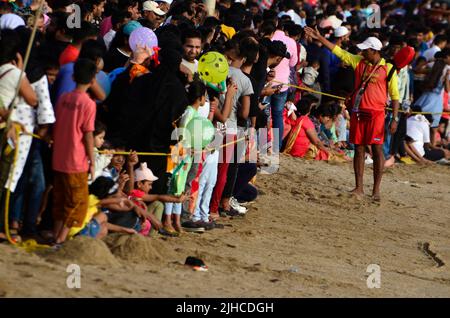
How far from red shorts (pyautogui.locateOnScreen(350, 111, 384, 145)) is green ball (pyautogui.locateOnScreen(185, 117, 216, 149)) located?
13.3 ft

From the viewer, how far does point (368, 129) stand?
15.3 meters

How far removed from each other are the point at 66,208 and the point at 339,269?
2893 millimetres

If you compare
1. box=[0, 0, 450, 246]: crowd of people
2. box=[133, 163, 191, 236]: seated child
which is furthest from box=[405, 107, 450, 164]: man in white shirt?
box=[133, 163, 191, 236]: seated child

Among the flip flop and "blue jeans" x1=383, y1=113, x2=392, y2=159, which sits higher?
"blue jeans" x1=383, y1=113, x2=392, y2=159

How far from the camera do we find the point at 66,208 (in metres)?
10.1

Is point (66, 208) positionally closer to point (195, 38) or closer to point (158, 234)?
point (158, 234)

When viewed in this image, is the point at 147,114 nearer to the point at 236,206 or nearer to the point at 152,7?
the point at 236,206

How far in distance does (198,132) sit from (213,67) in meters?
0.79

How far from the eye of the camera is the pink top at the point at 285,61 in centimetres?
1656

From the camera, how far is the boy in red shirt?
9.88 metres

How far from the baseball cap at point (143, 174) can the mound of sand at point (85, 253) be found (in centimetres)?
157

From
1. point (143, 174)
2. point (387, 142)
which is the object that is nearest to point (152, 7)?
point (143, 174)

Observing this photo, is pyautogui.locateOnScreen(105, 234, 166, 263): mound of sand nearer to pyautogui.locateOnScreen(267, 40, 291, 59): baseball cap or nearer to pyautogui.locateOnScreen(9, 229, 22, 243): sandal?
pyautogui.locateOnScreen(9, 229, 22, 243): sandal
